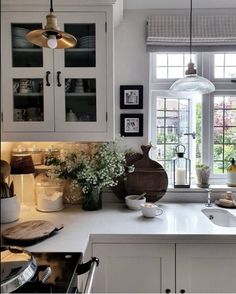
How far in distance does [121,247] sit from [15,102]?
45.7 inches

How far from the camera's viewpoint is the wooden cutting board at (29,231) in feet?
4.83

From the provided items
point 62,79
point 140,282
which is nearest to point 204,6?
point 62,79

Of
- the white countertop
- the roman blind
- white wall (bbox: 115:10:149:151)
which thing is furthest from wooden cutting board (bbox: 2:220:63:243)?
the roman blind

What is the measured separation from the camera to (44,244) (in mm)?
1485

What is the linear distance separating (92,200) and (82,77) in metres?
0.86

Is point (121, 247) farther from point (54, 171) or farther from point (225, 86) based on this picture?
point (225, 86)

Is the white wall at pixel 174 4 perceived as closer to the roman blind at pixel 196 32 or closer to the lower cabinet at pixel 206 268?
the roman blind at pixel 196 32

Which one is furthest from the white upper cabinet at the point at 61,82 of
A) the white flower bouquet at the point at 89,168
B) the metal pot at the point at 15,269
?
the metal pot at the point at 15,269

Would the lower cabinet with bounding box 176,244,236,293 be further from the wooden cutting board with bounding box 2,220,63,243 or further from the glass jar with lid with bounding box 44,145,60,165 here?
the glass jar with lid with bounding box 44,145,60,165

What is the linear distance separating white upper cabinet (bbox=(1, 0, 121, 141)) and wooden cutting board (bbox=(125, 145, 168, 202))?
0.44 meters

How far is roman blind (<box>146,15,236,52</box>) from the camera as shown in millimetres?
2197

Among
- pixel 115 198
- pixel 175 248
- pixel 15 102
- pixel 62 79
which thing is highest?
pixel 62 79

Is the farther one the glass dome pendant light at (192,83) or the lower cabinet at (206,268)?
the glass dome pendant light at (192,83)

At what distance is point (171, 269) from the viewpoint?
1625mm
